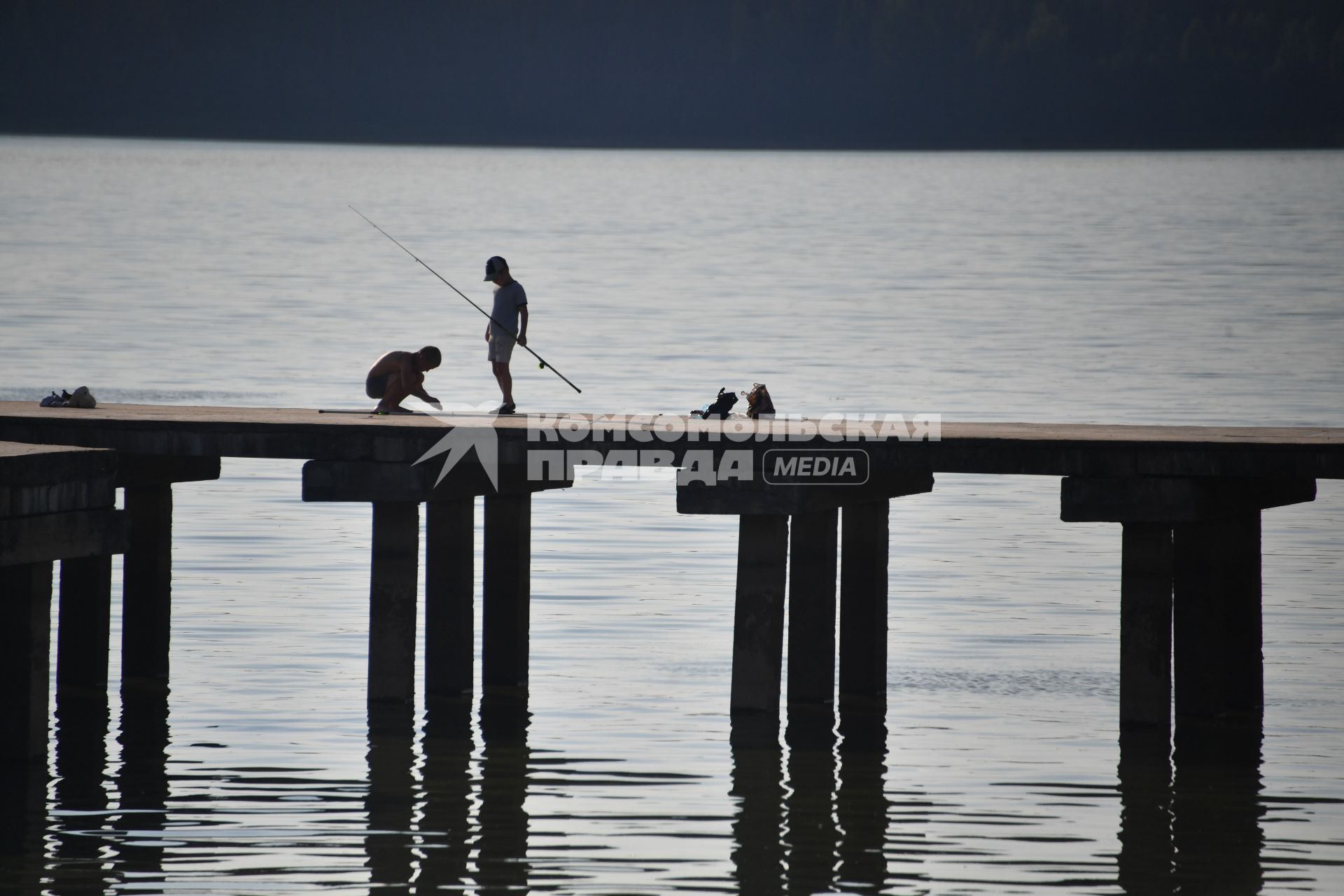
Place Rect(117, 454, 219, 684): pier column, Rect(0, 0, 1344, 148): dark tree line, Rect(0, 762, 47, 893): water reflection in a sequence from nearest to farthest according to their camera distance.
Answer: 1. Rect(0, 762, 47, 893): water reflection
2. Rect(117, 454, 219, 684): pier column
3. Rect(0, 0, 1344, 148): dark tree line

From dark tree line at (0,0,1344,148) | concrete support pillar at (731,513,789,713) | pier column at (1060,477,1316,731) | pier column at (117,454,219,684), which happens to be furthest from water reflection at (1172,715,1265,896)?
dark tree line at (0,0,1344,148)

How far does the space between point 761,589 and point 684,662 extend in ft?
14.0

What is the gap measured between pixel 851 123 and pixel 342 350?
136913 mm

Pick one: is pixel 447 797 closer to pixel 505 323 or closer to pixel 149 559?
pixel 149 559

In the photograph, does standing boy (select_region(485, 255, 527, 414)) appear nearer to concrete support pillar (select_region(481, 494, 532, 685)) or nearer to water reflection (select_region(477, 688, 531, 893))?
concrete support pillar (select_region(481, 494, 532, 685))

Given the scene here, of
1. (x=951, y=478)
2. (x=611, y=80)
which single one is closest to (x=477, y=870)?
(x=951, y=478)

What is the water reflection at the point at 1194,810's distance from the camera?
1392cm

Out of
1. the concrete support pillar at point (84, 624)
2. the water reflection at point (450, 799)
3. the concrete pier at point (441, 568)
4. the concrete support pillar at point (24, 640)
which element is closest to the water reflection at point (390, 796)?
the water reflection at point (450, 799)

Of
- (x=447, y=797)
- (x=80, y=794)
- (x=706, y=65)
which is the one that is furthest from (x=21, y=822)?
(x=706, y=65)

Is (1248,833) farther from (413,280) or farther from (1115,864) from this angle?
(413,280)

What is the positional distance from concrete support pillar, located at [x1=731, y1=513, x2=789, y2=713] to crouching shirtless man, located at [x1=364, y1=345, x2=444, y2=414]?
3388 mm

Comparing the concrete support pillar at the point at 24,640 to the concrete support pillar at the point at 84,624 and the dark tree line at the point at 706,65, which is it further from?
the dark tree line at the point at 706,65

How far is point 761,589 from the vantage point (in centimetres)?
1669

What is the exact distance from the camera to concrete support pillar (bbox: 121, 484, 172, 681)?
1847 centimetres
